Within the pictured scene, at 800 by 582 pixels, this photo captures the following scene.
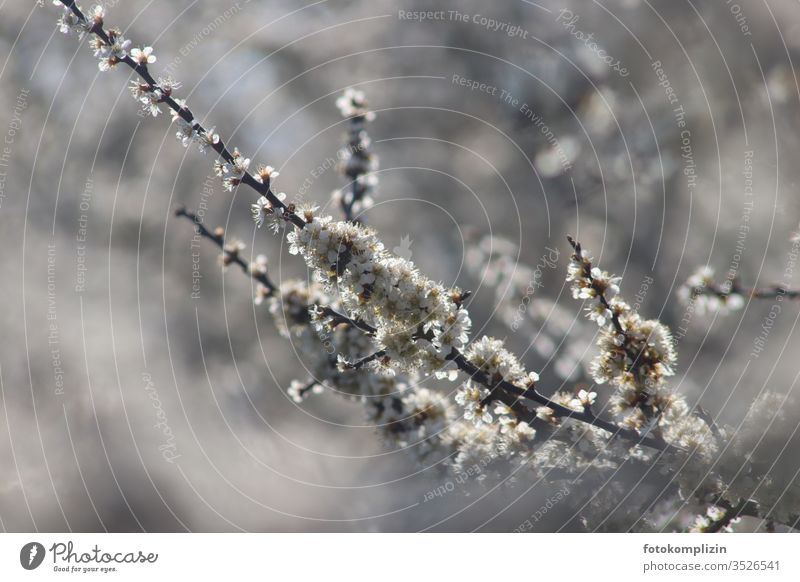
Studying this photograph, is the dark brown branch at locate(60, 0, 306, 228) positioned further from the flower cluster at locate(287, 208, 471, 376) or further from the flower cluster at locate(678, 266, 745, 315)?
the flower cluster at locate(678, 266, 745, 315)

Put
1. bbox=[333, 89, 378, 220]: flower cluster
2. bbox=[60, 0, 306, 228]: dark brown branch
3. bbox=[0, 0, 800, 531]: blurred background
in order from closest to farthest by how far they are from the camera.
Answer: bbox=[60, 0, 306, 228]: dark brown branch
bbox=[333, 89, 378, 220]: flower cluster
bbox=[0, 0, 800, 531]: blurred background

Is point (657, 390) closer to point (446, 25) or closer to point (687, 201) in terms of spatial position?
point (687, 201)

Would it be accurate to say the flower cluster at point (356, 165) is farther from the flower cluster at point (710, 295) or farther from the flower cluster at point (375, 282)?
the flower cluster at point (710, 295)

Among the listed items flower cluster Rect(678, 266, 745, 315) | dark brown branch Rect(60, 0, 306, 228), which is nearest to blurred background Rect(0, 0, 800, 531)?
flower cluster Rect(678, 266, 745, 315)

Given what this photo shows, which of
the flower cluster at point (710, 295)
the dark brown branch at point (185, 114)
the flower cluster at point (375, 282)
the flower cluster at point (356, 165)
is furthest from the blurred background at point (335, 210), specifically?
the dark brown branch at point (185, 114)

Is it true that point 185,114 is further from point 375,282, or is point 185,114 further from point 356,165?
point 356,165

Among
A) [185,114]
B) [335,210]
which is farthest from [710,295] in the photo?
[185,114]

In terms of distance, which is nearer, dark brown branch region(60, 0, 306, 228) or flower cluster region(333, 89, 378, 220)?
dark brown branch region(60, 0, 306, 228)
